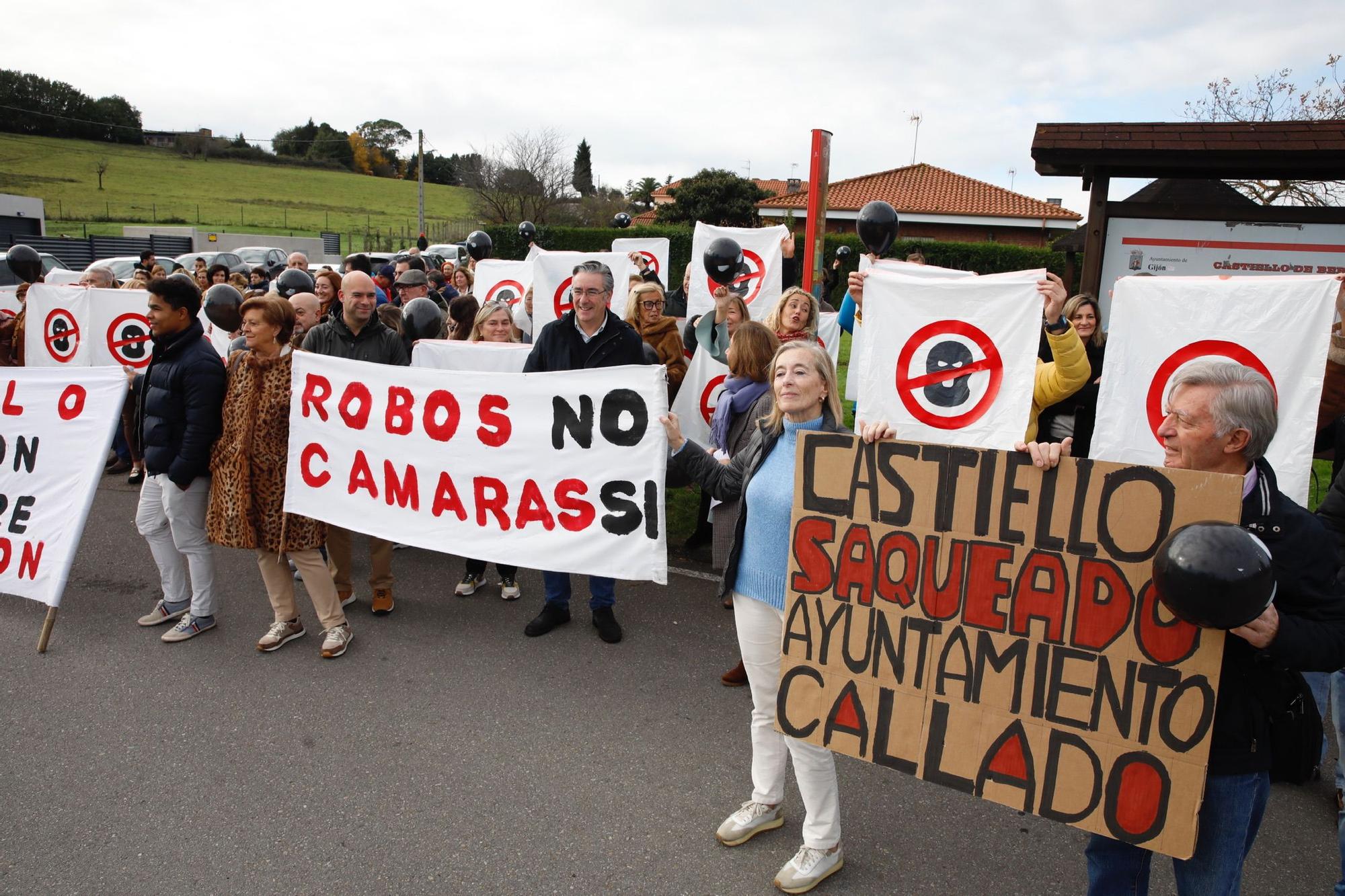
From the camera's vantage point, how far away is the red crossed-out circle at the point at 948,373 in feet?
13.0

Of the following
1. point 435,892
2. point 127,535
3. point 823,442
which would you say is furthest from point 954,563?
point 127,535

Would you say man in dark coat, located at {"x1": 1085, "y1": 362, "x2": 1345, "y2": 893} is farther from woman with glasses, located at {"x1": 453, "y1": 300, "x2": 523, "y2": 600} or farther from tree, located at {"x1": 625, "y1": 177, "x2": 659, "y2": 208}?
tree, located at {"x1": 625, "y1": 177, "x2": 659, "y2": 208}

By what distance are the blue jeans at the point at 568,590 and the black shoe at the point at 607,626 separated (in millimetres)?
32

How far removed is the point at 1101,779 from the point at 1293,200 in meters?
20.4

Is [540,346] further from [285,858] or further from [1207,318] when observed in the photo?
[1207,318]

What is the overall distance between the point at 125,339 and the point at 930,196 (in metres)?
39.2

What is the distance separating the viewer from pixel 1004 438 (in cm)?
394

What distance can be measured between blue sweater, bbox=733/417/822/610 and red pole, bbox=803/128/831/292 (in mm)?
3101

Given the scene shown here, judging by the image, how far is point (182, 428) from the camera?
4.41 meters

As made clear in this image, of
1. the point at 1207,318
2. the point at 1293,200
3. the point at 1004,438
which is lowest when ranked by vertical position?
the point at 1004,438

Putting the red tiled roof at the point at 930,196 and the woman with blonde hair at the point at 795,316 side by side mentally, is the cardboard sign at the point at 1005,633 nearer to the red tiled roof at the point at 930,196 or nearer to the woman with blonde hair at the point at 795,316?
the woman with blonde hair at the point at 795,316

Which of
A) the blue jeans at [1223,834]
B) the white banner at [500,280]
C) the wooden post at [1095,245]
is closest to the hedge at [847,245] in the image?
the white banner at [500,280]

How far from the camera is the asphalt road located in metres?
2.84

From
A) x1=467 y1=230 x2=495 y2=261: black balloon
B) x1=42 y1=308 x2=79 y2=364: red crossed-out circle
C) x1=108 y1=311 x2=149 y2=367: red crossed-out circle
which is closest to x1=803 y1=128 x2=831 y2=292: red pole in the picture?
x1=108 y1=311 x2=149 y2=367: red crossed-out circle
